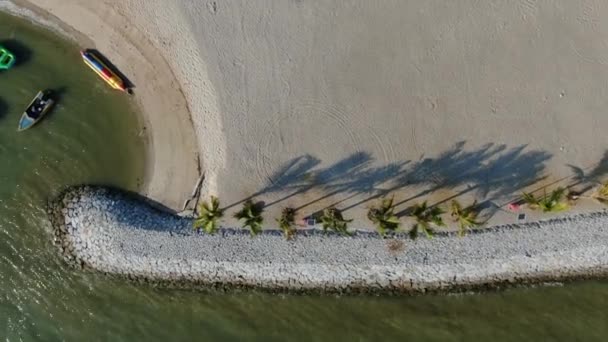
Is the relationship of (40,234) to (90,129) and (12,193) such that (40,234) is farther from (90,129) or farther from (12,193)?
(90,129)

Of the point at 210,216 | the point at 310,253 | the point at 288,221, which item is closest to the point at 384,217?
the point at 310,253

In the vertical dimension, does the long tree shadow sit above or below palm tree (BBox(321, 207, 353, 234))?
→ above

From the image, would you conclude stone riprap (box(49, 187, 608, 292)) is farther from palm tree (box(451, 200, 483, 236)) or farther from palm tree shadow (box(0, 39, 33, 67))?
palm tree shadow (box(0, 39, 33, 67))

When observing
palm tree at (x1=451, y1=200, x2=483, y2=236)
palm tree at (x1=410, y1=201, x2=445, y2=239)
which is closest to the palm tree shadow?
palm tree at (x1=410, y1=201, x2=445, y2=239)

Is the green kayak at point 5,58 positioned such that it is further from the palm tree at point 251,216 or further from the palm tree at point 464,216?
the palm tree at point 464,216

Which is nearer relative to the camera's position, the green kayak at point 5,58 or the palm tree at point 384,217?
the palm tree at point 384,217

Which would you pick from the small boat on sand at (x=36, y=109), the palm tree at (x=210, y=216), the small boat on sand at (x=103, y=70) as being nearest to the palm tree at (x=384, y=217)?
the palm tree at (x=210, y=216)

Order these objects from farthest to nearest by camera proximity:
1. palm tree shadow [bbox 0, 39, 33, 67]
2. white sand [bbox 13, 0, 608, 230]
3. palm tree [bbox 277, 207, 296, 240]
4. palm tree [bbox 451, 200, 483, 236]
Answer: palm tree shadow [bbox 0, 39, 33, 67] → palm tree [bbox 277, 207, 296, 240] → white sand [bbox 13, 0, 608, 230] → palm tree [bbox 451, 200, 483, 236]
